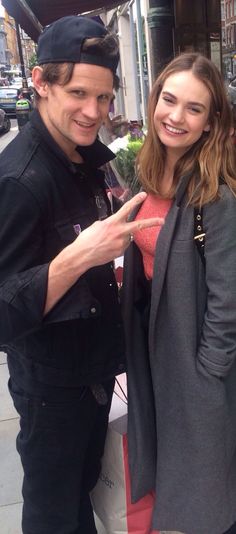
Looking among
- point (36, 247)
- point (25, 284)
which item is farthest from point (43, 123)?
point (25, 284)

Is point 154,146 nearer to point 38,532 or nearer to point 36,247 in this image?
point 36,247

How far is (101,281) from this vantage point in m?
1.53

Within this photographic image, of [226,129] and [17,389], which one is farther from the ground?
[226,129]

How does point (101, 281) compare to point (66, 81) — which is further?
point (101, 281)

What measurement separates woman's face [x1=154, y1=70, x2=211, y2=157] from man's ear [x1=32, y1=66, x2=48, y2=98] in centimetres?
40

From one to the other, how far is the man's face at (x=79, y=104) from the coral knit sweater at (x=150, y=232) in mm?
334

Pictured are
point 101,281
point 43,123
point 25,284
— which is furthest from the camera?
point 101,281

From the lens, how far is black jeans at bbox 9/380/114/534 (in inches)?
59.9

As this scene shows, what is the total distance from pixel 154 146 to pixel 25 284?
2.29 ft

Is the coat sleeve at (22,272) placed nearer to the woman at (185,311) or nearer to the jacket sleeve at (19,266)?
Answer: the jacket sleeve at (19,266)

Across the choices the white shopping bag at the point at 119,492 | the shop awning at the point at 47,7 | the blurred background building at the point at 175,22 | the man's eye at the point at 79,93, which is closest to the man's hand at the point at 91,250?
the man's eye at the point at 79,93

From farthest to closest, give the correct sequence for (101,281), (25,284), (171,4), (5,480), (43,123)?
1. (171,4)
2. (5,480)
3. (101,281)
4. (43,123)
5. (25,284)

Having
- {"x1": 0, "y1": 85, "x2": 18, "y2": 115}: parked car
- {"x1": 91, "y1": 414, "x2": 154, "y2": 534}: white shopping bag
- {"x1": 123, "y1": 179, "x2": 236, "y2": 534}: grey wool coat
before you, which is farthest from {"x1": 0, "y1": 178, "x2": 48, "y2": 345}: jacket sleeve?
{"x1": 0, "y1": 85, "x2": 18, "y2": 115}: parked car

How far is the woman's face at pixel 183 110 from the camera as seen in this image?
1.50 meters
